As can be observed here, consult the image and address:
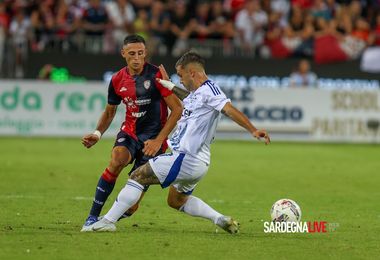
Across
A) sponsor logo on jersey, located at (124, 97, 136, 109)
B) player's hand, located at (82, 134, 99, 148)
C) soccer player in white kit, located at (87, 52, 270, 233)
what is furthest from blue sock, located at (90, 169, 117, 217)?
sponsor logo on jersey, located at (124, 97, 136, 109)

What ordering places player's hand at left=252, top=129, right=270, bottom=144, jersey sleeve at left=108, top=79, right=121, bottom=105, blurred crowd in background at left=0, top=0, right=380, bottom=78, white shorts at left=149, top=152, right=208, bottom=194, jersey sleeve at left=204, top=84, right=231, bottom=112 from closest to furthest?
player's hand at left=252, top=129, right=270, bottom=144
jersey sleeve at left=204, top=84, right=231, bottom=112
white shorts at left=149, top=152, right=208, bottom=194
jersey sleeve at left=108, top=79, right=121, bottom=105
blurred crowd in background at left=0, top=0, right=380, bottom=78

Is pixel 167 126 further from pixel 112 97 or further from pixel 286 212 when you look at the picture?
pixel 286 212

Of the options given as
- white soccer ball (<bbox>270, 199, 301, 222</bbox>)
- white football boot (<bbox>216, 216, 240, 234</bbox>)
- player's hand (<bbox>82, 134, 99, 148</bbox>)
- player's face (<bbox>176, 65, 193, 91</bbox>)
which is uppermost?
player's face (<bbox>176, 65, 193, 91</bbox>)

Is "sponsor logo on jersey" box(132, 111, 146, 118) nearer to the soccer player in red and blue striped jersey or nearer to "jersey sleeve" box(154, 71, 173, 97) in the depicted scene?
the soccer player in red and blue striped jersey

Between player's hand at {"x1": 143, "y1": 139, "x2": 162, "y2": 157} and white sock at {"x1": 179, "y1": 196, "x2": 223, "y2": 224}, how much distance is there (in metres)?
0.62

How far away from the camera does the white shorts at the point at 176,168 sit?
9711 millimetres

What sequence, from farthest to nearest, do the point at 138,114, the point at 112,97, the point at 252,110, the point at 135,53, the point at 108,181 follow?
1. the point at 252,110
2. the point at 112,97
3. the point at 138,114
4. the point at 135,53
5. the point at 108,181

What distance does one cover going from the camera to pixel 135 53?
10.4 meters

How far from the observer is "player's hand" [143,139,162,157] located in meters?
10.1

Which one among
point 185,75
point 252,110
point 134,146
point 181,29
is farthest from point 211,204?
point 181,29

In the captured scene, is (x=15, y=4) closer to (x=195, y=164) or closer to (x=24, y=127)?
(x=24, y=127)

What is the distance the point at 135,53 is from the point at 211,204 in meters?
3.56

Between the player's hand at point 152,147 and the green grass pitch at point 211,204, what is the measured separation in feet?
2.81

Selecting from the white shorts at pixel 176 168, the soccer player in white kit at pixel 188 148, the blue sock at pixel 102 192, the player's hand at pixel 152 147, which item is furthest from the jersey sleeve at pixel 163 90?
the blue sock at pixel 102 192
